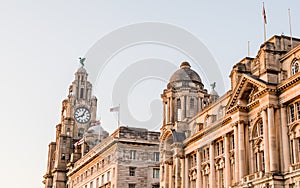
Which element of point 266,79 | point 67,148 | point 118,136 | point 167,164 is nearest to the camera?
point 266,79

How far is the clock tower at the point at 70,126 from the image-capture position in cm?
14338

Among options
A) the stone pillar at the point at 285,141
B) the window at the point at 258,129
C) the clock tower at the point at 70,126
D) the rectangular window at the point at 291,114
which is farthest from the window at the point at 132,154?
the clock tower at the point at 70,126

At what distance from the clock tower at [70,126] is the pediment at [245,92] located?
86.1 meters

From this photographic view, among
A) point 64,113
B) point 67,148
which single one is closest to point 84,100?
point 64,113

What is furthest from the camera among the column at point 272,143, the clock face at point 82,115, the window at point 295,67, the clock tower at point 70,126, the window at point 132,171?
the clock face at point 82,115

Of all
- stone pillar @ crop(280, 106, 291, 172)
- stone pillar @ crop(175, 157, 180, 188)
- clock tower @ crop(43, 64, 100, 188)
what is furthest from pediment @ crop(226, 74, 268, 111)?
clock tower @ crop(43, 64, 100, 188)

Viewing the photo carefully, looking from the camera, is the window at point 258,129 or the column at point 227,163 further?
the column at point 227,163

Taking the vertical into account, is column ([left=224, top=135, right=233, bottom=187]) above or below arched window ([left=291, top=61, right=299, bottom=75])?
below

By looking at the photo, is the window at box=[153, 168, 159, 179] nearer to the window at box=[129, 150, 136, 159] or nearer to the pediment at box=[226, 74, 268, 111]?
the window at box=[129, 150, 136, 159]

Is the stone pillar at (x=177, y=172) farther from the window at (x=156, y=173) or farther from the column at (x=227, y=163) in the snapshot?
the window at (x=156, y=173)

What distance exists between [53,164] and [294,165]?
379 feet

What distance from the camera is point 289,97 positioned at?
5281cm

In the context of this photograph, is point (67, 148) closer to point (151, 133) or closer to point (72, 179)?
point (72, 179)

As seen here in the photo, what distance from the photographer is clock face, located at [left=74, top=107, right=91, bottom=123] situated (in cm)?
15462
